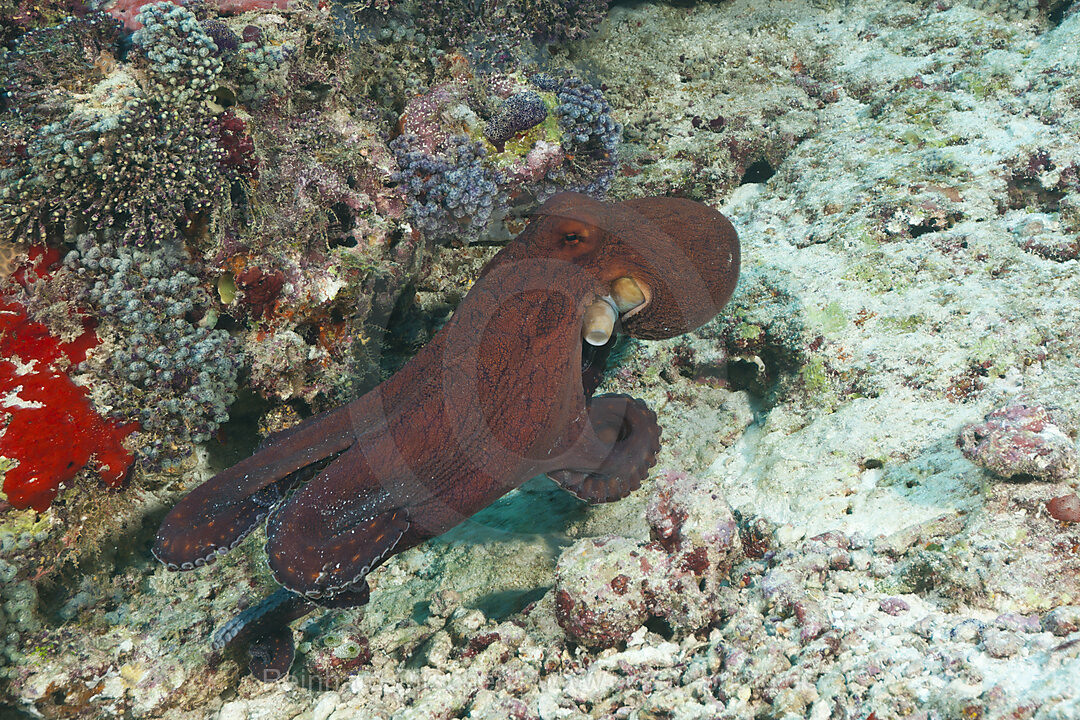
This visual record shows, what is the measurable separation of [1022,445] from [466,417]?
8.19 feet

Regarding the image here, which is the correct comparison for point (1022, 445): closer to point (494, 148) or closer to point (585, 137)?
point (585, 137)

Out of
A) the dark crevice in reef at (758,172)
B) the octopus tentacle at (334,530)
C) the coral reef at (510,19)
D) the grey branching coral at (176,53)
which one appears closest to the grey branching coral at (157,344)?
the grey branching coral at (176,53)

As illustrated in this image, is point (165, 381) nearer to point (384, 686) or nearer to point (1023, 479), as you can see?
point (384, 686)

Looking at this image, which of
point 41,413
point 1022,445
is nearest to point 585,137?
point 1022,445

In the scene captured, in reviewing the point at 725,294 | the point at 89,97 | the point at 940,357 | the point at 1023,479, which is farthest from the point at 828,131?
the point at 89,97

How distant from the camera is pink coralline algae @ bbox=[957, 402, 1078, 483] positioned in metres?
2.70

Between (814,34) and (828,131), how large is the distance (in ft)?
6.28

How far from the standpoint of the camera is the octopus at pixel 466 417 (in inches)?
106

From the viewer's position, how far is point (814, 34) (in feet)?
23.2

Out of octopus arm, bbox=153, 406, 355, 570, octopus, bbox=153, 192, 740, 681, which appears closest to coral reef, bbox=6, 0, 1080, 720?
octopus, bbox=153, 192, 740, 681

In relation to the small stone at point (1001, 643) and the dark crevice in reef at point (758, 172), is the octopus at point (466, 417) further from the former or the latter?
the dark crevice in reef at point (758, 172)

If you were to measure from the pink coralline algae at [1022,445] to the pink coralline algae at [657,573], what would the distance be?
1200mm

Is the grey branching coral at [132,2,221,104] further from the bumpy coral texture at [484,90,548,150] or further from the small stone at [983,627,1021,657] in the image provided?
the small stone at [983,627,1021,657]

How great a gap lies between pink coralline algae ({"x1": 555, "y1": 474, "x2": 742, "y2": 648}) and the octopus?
573mm
